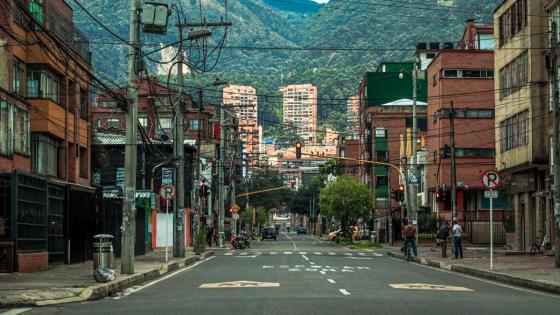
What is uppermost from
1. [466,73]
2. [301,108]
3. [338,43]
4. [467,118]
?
[338,43]

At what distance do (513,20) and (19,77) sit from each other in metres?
27.9

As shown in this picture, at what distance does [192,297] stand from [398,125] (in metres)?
84.9

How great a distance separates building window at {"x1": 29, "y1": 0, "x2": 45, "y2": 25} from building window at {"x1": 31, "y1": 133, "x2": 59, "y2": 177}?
4.73m

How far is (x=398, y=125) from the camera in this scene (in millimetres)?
102188

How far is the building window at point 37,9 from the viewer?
35794 mm

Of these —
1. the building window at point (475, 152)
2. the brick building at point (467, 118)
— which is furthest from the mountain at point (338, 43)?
the building window at point (475, 152)

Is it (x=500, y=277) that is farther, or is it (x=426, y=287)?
(x=500, y=277)

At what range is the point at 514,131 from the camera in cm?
5050

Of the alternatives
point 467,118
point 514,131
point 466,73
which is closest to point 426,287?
point 514,131

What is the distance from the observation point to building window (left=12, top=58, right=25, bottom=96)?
1340 inches

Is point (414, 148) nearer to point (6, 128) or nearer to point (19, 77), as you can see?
point (19, 77)

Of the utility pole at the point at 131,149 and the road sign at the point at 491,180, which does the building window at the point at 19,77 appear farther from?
the road sign at the point at 491,180

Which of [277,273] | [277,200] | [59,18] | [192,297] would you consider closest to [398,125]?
[277,200]

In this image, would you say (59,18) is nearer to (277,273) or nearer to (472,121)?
(277,273)
